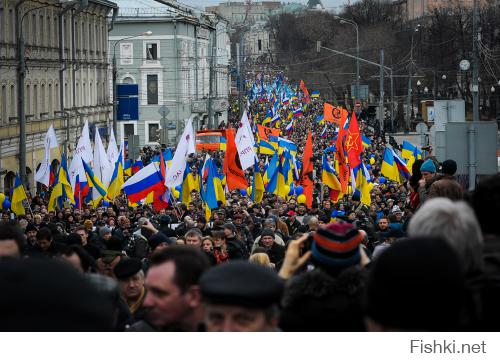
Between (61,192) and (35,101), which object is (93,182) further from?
(35,101)

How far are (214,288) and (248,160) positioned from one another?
940 inches

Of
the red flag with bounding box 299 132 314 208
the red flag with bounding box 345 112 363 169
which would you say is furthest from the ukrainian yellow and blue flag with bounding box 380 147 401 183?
the red flag with bounding box 299 132 314 208

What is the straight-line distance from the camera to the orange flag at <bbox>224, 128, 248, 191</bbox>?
2703 cm

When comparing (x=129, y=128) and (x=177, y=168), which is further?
(x=129, y=128)

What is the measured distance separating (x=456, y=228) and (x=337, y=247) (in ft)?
3.68

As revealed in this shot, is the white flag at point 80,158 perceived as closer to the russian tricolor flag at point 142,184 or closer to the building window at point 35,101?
the russian tricolor flag at point 142,184

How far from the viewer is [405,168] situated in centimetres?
2791

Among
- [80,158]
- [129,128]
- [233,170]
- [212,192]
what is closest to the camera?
[212,192]

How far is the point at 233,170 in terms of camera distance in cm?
2756

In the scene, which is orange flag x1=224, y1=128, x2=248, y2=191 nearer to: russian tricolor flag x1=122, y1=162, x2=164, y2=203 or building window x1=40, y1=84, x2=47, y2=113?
russian tricolor flag x1=122, y1=162, x2=164, y2=203

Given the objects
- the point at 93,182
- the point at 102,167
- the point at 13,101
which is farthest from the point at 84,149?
the point at 13,101

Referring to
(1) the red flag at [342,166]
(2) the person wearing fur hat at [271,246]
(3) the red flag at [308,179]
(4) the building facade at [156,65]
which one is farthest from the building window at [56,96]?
(2) the person wearing fur hat at [271,246]

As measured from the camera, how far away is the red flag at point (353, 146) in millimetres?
27828

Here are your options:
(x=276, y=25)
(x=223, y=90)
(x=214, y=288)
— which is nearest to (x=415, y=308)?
(x=214, y=288)
